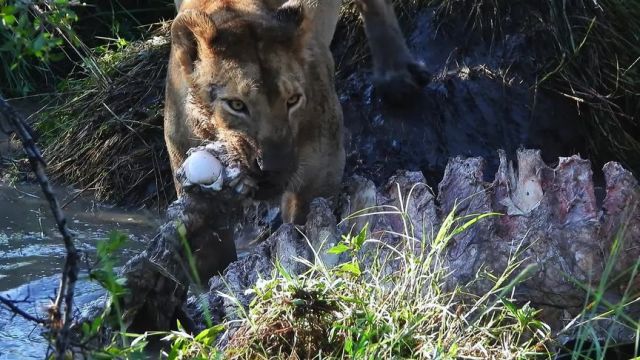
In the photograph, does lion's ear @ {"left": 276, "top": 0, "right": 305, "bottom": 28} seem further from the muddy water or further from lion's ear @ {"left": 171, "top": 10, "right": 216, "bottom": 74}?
the muddy water

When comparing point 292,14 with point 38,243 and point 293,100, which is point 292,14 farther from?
point 38,243

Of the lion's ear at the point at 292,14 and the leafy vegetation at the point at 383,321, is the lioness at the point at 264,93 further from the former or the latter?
the leafy vegetation at the point at 383,321

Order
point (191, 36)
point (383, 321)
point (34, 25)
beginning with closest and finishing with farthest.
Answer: point (34, 25)
point (383, 321)
point (191, 36)

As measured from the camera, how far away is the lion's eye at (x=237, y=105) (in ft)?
16.2

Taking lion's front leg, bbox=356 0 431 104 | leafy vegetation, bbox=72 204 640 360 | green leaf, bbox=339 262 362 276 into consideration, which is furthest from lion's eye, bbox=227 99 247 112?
green leaf, bbox=339 262 362 276

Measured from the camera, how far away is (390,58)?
613 centimetres

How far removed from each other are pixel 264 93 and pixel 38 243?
4.94 feet

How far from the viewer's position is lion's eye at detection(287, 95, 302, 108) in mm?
5004

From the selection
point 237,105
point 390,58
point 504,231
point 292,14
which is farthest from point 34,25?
point 390,58

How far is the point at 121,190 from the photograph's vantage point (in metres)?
6.53

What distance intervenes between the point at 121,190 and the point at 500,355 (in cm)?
377

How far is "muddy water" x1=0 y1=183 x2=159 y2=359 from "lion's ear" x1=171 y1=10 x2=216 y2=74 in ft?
3.25

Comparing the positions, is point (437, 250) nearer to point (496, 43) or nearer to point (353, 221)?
point (353, 221)

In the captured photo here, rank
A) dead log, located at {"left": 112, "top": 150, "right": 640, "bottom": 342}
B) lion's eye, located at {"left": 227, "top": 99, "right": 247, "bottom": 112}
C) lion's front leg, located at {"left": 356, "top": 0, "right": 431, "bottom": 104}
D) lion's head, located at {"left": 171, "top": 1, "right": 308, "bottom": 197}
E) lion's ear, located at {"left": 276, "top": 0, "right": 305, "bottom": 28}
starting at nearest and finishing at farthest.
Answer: dead log, located at {"left": 112, "top": 150, "right": 640, "bottom": 342} < lion's head, located at {"left": 171, "top": 1, "right": 308, "bottom": 197} < lion's eye, located at {"left": 227, "top": 99, "right": 247, "bottom": 112} < lion's ear, located at {"left": 276, "top": 0, "right": 305, "bottom": 28} < lion's front leg, located at {"left": 356, "top": 0, "right": 431, "bottom": 104}
